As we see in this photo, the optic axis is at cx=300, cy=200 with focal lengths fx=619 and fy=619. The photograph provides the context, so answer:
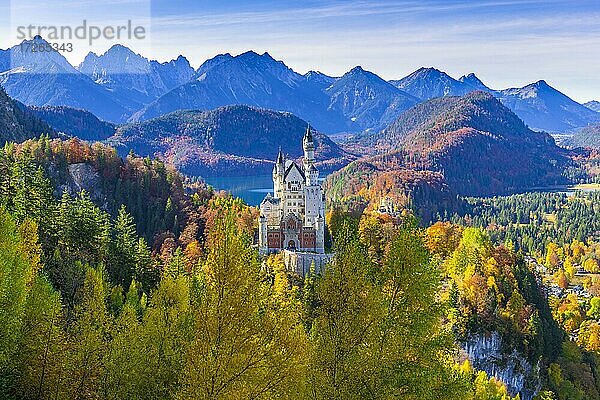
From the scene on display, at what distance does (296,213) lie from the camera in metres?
65.1

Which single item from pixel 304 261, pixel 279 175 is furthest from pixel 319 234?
pixel 279 175

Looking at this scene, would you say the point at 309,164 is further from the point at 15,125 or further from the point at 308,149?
the point at 15,125

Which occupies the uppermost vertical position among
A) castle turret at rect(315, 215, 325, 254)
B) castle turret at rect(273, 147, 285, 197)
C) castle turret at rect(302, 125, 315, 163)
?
castle turret at rect(302, 125, 315, 163)

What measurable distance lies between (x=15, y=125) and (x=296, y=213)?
236 ft

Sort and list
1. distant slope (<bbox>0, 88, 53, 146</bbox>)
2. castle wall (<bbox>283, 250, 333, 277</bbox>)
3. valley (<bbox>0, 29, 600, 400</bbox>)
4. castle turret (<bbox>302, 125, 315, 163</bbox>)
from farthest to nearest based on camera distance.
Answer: distant slope (<bbox>0, 88, 53, 146</bbox>) < castle turret (<bbox>302, 125, 315, 163</bbox>) < castle wall (<bbox>283, 250, 333, 277</bbox>) < valley (<bbox>0, 29, 600, 400</bbox>)

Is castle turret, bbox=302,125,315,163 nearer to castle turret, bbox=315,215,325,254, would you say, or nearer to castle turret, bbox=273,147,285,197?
castle turret, bbox=273,147,285,197

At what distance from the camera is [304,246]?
6297 centimetres

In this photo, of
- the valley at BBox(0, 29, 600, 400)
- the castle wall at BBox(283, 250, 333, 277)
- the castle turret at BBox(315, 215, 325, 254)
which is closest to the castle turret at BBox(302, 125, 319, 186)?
the valley at BBox(0, 29, 600, 400)

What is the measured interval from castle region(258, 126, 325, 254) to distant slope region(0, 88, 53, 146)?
189 feet

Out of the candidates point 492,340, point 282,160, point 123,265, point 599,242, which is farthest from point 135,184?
point 599,242

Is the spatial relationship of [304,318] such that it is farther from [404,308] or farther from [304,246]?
[304,246]

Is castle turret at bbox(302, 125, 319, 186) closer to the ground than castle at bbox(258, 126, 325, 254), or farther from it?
farther from it

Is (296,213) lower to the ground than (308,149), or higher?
lower

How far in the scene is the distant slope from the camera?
10794cm
